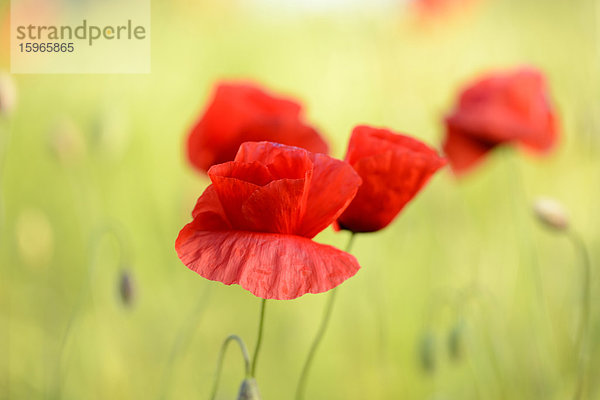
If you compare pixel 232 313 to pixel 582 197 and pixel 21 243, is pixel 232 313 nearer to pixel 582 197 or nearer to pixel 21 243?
pixel 21 243

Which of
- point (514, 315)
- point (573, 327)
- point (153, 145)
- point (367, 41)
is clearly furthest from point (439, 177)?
point (367, 41)

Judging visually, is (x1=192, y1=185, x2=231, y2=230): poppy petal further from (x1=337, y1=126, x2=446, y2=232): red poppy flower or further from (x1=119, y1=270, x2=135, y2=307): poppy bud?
(x1=119, y1=270, x2=135, y2=307): poppy bud

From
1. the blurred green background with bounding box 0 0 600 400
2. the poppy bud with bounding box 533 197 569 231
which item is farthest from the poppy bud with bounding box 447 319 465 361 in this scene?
the poppy bud with bounding box 533 197 569 231

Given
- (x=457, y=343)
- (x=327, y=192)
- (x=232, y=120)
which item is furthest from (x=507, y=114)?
(x=327, y=192)

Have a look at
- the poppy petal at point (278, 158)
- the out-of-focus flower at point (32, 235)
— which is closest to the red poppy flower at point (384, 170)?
the poppy petal at point (278, 158)

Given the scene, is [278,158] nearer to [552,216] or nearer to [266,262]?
[266,262]

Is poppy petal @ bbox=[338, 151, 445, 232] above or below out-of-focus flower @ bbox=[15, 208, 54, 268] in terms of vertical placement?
above

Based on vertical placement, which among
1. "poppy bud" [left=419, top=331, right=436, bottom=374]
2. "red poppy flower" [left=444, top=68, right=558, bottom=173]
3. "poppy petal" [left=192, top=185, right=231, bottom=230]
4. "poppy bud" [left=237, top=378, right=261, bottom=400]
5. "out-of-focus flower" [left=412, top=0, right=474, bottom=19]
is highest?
"out-of-focus flower" [left=412, top=0, right=474, bottom=19]
